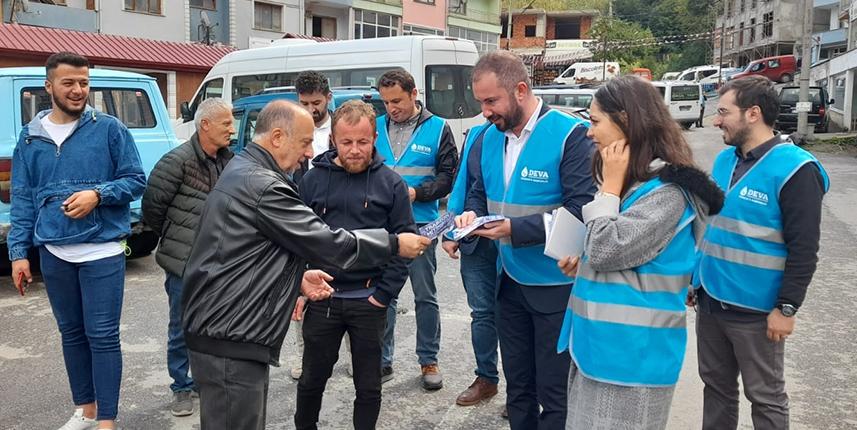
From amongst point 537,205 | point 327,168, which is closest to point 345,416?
point 327,168

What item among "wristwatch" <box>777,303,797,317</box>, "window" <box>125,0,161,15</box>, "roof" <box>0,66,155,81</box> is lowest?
"wristwatch" <box>777,303,797,317</box>

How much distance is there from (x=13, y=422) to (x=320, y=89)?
9.06 ft

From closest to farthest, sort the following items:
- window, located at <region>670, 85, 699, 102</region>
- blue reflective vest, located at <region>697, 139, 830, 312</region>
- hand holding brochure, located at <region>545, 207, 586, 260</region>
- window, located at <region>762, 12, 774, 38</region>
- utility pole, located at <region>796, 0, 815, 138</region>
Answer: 1. hand holding brochure, located at <region>545, 207, 586, 260</region>
2. blue reflective vest, located at <region>697, 139, 830, 312</region>
3. utility pole, located at <region>796, 0, 815, 138</region>
4. window, located at <region>670, 85, 699, 102</region>
5. window, located at <region>762, 12, 774, 38</region>

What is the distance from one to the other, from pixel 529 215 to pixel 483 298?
4.05 ft

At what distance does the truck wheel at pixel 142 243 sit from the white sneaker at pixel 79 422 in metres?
4.21

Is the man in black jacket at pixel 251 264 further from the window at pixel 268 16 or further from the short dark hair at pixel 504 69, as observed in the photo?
the window at pixel 268 16

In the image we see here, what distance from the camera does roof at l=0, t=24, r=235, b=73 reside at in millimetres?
19203

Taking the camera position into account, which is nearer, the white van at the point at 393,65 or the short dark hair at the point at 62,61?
the short dark hair at the point at 62,61

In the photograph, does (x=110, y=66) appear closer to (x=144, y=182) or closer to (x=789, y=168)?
(x=144, y=182)

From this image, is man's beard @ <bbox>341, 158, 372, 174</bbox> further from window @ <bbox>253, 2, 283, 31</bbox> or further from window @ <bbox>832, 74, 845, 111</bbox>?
window @ <bbox>832, 74, 845, 111</bbox>

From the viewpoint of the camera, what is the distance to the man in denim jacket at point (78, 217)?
3600 mm

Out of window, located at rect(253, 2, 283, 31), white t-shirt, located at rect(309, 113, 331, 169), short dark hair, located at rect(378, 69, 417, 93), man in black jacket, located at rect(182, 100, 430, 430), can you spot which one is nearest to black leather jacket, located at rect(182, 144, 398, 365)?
man in black jacket, located at rect(182, 100, 430, 430)

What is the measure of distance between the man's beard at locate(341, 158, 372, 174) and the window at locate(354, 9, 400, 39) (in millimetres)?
29902

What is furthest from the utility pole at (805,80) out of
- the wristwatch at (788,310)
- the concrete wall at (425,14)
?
the wristwatch at (788,310)
